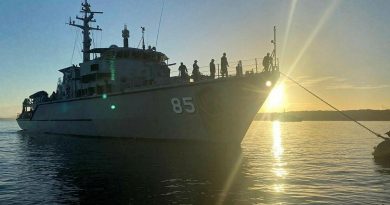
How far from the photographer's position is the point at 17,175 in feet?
47.8

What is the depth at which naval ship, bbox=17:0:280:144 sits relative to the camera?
70.5ft

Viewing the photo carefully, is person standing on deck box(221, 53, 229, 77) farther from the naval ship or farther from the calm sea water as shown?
the calm sea water

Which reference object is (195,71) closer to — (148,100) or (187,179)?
(148,100)

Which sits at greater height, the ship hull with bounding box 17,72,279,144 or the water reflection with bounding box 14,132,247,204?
the ship hull with bounding box 17,72,279,144

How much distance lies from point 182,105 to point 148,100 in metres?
2.85

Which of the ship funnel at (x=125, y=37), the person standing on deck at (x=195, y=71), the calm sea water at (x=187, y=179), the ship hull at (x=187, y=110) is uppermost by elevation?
the ship funnel at (x=125, y=37)

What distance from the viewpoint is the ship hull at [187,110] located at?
21.3m

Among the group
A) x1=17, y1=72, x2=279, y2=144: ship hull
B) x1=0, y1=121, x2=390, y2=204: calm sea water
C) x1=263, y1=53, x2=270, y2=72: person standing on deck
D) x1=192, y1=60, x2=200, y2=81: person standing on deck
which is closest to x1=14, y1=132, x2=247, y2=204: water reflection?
x1=0, y1=121, x2=390, y2=204: calm sea water

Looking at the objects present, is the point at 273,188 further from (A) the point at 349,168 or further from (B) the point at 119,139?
(B) the point at 119,139

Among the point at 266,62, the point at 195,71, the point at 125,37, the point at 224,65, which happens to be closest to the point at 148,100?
the point at 195,71

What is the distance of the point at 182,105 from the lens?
2253cm

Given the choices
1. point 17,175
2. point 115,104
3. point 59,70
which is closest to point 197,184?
point 17,175

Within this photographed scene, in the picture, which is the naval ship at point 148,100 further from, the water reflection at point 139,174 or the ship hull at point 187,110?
the water reflection at point 139,174

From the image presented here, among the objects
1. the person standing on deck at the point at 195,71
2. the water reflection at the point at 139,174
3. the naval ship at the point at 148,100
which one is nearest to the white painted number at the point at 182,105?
the naval ship at the point at 148,100
